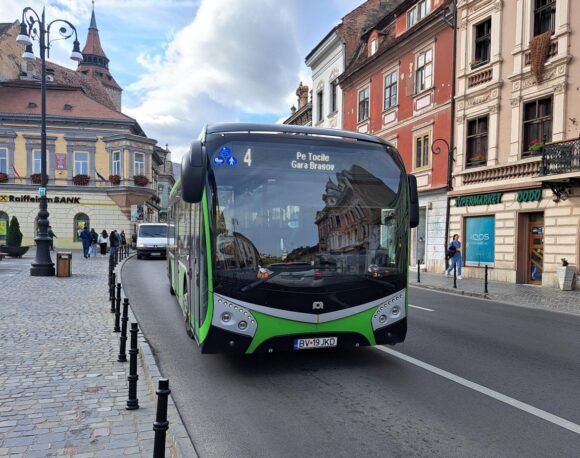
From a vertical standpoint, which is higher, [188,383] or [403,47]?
[403,47]

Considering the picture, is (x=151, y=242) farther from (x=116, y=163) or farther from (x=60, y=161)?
(x=60, y=161)

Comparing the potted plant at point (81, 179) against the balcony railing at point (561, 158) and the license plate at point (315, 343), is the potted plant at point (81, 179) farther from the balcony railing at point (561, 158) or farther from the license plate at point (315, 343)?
the license plate at point (315, 343)

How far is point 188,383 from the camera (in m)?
5.57

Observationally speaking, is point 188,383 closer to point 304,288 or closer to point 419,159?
point 304,288

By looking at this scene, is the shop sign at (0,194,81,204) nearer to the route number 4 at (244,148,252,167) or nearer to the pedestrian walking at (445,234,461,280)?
the pedestrian walking at (445,234,461,280)

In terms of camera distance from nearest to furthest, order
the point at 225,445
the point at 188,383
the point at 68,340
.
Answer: the point at 225,445
the point at 188,383
the point at 68,340

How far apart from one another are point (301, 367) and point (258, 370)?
22.7 inches

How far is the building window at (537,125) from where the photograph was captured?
17.1m

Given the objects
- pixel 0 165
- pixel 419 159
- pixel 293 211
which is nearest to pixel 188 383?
pixel 293 211

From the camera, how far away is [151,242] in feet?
91.3

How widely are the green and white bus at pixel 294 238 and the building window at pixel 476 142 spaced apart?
15.5 m

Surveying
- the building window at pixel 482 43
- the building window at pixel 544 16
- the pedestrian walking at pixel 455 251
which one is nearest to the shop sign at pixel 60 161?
the building window at pixel 482 43

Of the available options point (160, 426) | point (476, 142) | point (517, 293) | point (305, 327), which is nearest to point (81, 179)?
point (476, 142)

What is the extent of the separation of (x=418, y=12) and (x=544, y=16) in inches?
323
